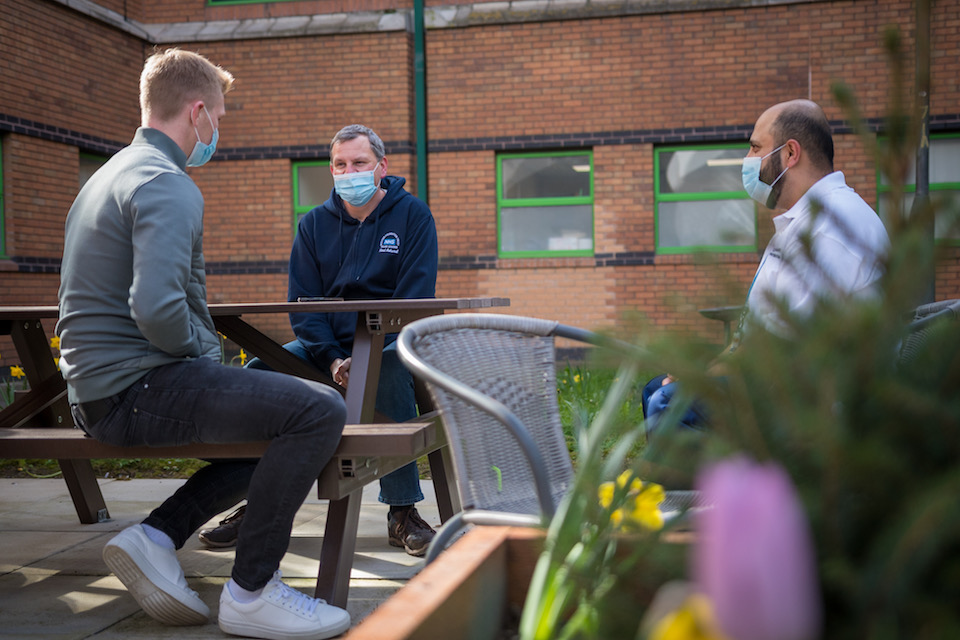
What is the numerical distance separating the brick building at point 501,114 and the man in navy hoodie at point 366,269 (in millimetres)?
7422

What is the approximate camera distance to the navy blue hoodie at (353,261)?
385 centimetres

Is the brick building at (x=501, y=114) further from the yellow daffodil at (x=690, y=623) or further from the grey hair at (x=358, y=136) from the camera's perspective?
the yellow daffodil at (x=690, y=623)

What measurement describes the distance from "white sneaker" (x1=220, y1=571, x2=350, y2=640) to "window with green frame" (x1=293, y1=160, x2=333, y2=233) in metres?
10.2

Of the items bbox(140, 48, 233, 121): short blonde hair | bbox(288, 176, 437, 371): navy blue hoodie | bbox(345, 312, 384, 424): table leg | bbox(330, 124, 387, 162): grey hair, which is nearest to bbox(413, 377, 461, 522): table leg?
bbox(288, 176, 437, 371): navy blue hoodie

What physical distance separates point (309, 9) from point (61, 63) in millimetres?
3294

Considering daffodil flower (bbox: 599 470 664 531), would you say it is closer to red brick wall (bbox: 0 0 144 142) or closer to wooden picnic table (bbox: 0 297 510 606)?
wooden picnic table (bbox: 0 297 510 606)

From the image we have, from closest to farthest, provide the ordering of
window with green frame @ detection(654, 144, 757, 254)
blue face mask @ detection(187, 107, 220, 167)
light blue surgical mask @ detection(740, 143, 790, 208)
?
blue face mask @ detection(187, 107, 220, 167)
light blue surgical mask @ detection(740, 143, 790, 208)
window with green frame @ detection(654, 144, 757, 254)

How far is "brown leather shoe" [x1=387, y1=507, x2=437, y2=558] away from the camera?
359cm

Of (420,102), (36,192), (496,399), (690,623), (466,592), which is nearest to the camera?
(690,623)

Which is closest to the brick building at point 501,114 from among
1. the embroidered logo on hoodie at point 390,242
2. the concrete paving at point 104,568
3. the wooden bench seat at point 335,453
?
the concrete paving at point 104,568

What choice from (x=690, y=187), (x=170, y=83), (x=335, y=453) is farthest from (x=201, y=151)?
(x=690, y=187)

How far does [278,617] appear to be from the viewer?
2.55m

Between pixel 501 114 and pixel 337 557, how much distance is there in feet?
31.7

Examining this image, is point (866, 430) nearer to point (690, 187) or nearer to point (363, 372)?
point (363, 372)
